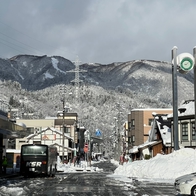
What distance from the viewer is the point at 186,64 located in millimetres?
33938

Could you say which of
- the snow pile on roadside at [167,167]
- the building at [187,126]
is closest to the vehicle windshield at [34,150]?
the snow pile on roadside at [167,167]

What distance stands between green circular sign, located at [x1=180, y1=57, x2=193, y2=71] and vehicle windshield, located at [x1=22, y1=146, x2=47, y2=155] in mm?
13718

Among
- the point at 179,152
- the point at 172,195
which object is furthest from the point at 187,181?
the point at 179,152

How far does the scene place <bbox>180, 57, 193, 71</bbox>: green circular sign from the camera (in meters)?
33.7

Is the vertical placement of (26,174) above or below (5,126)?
below

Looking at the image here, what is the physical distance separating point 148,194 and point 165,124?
4229 centimetres

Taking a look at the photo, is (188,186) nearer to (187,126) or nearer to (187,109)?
(187,126)

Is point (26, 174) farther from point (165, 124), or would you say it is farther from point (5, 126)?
point (165, 124)

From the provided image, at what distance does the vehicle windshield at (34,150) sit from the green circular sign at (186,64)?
13718mm

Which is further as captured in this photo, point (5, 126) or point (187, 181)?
point (5, 126)

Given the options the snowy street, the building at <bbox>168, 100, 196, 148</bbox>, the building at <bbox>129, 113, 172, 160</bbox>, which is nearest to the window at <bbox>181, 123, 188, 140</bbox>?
the building at <bbox>168, 100, 196, 148</bbox>

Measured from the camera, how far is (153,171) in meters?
29.3

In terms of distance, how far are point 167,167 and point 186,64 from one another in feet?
32.3

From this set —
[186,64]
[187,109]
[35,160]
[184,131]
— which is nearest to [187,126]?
[184,131]
